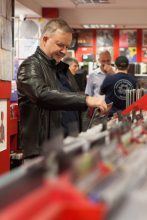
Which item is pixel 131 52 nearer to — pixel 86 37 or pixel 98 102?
pixel 86 37

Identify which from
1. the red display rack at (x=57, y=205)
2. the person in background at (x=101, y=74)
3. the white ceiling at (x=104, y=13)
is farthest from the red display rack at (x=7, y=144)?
the red display rack at (x=57, y=205)

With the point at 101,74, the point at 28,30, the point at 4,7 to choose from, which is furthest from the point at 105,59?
the point at 28,30

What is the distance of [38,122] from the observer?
253cm

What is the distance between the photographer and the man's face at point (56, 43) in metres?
2.64

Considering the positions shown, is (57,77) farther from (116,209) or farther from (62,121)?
(116,209)

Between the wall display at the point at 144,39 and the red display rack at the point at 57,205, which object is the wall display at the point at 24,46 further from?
the red display rack at the point at 57,205

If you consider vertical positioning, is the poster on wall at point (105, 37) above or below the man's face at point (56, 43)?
above

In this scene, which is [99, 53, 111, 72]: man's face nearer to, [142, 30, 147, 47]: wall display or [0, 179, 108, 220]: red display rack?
[142, 30, 147, 47]: wall display

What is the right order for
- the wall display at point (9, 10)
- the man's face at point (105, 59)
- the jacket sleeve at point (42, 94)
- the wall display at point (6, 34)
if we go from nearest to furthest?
the jacket sleeve at point (42, 94) < the wall display at point (6, 34) < the wall display at point (9, 10) < the man's face at point (105, 59)

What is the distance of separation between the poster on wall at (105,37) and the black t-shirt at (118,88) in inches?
248

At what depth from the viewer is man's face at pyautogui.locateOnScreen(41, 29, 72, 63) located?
264 cm

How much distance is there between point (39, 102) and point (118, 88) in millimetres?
2135

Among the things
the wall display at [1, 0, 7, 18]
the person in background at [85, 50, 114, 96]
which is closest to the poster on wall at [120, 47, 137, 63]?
the person in background at [85, 50, 114, 96]

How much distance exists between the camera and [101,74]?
6133mm
